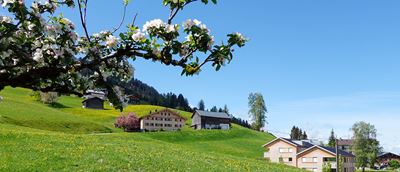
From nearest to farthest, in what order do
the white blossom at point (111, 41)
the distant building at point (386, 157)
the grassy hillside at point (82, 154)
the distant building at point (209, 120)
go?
the white blossom at point (111, 41) < the grassy hillside at point (82, 154) < the distant building at point (209, 120) < the distant building at point (386, 157)

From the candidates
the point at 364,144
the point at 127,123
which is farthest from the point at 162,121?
the point at 364,144

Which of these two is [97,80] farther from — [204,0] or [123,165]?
[123,165]

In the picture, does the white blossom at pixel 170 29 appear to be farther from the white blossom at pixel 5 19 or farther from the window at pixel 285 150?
the window at pixel 285 150

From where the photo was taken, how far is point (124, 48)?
5828mm

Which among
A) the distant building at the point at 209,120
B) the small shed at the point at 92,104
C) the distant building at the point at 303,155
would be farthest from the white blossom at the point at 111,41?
the distant building at the point at 209,120

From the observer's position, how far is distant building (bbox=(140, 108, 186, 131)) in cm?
12656

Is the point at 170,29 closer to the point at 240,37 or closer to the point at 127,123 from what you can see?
the point at 240,37

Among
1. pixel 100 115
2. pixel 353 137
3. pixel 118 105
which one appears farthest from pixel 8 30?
pixel 353 137

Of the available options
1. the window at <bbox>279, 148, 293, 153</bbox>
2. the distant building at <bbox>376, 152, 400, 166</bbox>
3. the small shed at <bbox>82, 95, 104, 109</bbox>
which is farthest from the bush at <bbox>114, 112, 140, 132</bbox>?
the distant building at <bbox>376, 152, 400, 166</bbox>

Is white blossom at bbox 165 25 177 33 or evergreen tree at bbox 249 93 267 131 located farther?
evergreen tree at bbox 249 93 267 131

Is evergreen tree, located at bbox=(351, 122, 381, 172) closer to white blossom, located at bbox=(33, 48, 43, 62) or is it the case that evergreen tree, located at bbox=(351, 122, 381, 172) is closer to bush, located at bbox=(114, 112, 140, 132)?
bush, located at bbox=(114, 112, 140, 132)

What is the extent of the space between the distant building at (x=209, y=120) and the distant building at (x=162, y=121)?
12.1m

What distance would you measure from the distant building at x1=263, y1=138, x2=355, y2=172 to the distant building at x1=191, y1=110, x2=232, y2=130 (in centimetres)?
4104

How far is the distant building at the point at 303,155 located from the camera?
9394 centimetres
